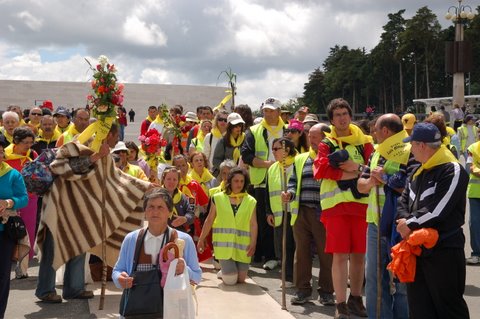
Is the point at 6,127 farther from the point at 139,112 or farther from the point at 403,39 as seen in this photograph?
the point at 403,39

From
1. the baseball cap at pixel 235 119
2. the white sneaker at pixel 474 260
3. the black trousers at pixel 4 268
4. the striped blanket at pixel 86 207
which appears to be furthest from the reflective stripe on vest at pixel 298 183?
the white sneaker at pixel 474 260

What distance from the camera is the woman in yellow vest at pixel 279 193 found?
8672 mm

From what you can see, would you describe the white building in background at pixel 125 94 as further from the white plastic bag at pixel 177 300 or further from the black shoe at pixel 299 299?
the white plastic bag at pixel 177 300

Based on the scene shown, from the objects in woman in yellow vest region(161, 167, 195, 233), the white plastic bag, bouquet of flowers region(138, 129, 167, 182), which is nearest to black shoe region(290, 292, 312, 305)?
woman in yellow vest region(161, 167, 195, 233)

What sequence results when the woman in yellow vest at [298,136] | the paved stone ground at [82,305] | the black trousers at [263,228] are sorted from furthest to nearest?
the black trousers at [263,228], the woman in yellow vest at [298,136], the paved stone ground at [82,305]

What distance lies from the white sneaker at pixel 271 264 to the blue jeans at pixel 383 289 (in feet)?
11.0

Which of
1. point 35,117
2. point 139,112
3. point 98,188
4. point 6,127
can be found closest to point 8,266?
point 98,188

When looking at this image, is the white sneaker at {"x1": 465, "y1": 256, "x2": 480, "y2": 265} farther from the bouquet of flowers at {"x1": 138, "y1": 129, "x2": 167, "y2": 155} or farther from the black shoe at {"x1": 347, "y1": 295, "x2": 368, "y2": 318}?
the bouquet of flowers at {"x1": 138, "y1": 129, "x2": 167, "y2": 155}

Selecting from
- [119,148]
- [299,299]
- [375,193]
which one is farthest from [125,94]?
[375,193]

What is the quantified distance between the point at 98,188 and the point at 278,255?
2814 millimetres

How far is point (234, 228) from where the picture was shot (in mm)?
8820

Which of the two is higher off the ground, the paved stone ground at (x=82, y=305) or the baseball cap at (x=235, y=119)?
the baseball cap at (x=235, y=119)

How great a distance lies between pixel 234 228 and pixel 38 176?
262 cm

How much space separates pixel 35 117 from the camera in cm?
1312
